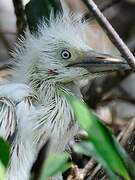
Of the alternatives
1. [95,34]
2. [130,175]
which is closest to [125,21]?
[95,34]

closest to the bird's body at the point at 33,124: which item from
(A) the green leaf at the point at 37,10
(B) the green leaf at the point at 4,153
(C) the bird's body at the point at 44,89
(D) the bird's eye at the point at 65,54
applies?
(C) the bird's body at the point at 44,89

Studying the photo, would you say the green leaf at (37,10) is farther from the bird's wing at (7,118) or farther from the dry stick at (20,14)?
the bird's wing at (7,118)

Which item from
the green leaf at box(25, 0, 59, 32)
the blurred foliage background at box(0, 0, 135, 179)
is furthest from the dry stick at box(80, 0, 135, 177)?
the green leaf at box(25, 0, 59, 32)

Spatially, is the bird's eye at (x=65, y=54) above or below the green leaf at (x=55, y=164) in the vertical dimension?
above

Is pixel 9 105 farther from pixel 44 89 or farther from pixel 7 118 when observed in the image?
pixel 44 89

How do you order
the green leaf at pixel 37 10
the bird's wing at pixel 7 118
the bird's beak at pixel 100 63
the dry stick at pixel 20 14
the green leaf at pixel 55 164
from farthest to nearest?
1. the dry stick at pixel 20 14
2. the green leaf at pixel 37 10
3. the bird's beak at pixel 100 63
4. the bird's wing at pixel 7 118
5. the green leaf at pixel 55 164

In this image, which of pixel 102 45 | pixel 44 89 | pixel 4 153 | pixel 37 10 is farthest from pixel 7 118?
pixel 102 45

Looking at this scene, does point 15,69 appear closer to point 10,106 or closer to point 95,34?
point 10,106

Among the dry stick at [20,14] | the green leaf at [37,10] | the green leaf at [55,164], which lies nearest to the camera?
the green leaf at [55,164]
